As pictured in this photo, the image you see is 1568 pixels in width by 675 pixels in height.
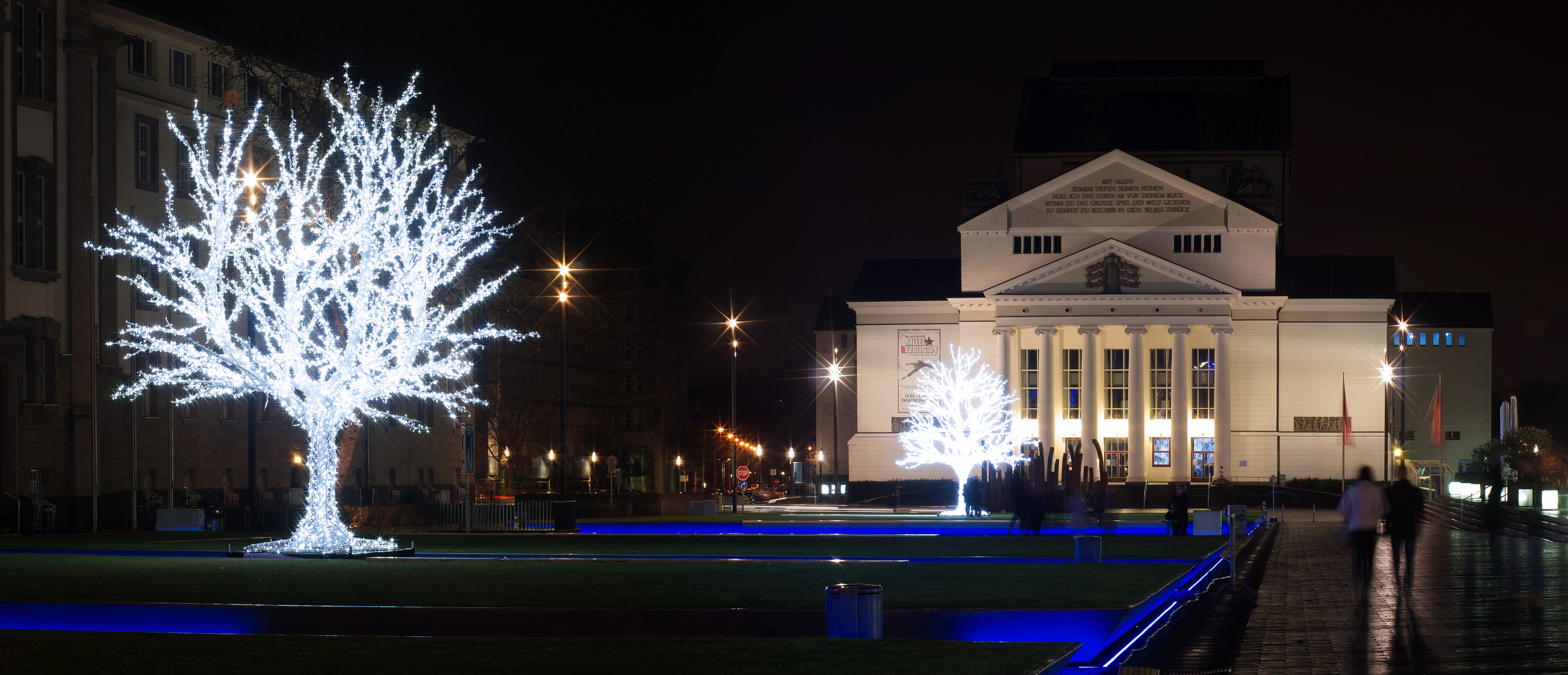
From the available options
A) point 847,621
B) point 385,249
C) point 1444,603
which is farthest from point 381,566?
point 1444,603

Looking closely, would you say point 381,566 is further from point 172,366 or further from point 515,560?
point 172,366

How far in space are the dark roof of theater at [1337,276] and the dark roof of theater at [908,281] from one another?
19.3m

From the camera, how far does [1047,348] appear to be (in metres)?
83.3

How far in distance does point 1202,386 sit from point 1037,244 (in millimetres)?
12358

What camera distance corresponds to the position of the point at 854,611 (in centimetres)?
1338

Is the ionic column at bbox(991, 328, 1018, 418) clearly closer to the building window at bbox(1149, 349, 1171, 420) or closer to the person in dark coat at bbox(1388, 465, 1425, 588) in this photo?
the building window at bbox(1149, 349, 1171, 420)

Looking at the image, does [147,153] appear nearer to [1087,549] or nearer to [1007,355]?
[1087,549]

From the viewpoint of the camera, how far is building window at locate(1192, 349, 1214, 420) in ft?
275

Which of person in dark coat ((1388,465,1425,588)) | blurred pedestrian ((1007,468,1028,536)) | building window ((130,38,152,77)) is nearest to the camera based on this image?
person in dark coat ((1388,465,1425,588))

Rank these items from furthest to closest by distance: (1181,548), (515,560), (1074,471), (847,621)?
(1074,471) → (1181,548) → (515,560) → (847,621)

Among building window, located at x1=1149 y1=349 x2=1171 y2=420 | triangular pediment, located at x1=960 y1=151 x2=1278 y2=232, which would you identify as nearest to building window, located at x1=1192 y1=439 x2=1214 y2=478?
building window, located at x1=1149 y1=349 x2=1171 y2=420

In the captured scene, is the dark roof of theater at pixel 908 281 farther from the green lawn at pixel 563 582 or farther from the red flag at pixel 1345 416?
the green lawn at pixel 563 582

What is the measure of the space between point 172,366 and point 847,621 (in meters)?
38.5

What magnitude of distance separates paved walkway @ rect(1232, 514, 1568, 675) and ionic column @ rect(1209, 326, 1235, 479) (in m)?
54.1
